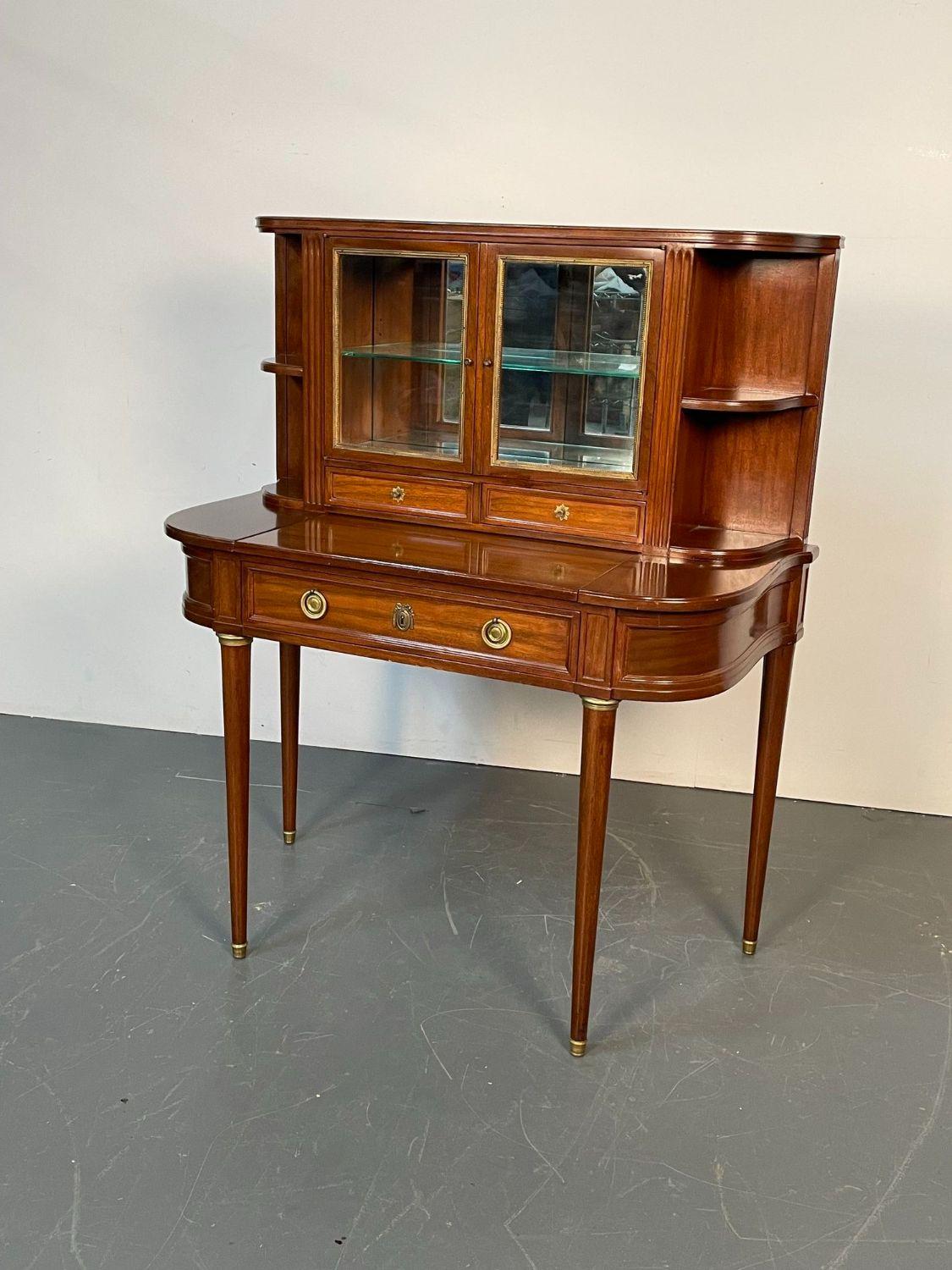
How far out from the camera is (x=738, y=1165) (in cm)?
247

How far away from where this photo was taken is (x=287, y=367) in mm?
3100

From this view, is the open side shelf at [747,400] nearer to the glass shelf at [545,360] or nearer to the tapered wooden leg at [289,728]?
the glass shelf at [545,360]

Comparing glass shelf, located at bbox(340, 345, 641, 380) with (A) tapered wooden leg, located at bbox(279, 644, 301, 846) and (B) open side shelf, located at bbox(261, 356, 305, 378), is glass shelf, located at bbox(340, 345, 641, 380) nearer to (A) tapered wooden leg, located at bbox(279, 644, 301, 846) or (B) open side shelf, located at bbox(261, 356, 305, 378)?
(B) open side shelf, located at bbox(261, 356, 305, 378)

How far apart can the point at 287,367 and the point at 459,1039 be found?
1.59 m

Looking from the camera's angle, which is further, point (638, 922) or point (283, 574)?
point (638, 922)

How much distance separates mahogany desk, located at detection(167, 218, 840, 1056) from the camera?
2602 mm

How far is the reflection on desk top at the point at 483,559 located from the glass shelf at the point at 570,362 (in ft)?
1.22

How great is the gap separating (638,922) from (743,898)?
35 cm

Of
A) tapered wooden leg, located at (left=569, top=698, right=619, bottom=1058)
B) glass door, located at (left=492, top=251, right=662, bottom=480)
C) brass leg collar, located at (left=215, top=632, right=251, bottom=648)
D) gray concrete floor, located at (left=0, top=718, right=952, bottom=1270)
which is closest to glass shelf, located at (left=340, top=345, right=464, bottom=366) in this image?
glass door, located at (left=492, top=251, right=662, bottom=480)

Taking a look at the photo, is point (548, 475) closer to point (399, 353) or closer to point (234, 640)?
point (399, 353)

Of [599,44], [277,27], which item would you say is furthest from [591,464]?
[277,27]

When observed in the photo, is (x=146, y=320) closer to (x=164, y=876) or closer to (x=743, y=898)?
(x=164, y=876)

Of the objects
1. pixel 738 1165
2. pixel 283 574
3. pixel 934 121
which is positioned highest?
pixel 934 121

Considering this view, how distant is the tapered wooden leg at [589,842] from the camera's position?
2.58 meters
